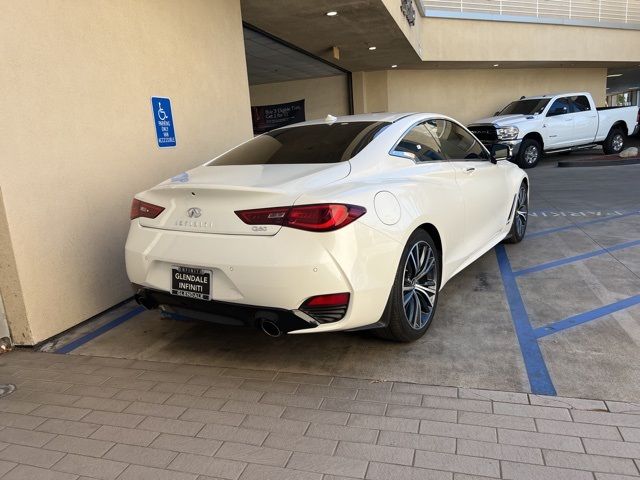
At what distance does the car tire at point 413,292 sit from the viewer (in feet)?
10.7

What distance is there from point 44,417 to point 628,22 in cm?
2223

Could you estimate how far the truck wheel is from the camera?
15664mm

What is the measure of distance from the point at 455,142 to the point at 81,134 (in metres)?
3.23

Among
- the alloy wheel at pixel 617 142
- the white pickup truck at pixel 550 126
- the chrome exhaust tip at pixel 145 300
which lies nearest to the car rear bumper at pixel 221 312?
the chrome exhaust tip at pixel 145 300

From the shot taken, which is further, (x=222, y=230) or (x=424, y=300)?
(x=424, y=300)

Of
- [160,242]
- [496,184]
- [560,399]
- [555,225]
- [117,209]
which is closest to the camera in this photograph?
[560,399]

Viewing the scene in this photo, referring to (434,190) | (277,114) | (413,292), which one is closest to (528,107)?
(277,114)

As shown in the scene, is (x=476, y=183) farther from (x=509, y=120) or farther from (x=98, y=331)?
(x=509, y=120)


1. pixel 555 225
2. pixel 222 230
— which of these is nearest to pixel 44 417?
pixel 222 230

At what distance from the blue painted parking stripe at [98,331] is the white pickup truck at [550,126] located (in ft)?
35.5

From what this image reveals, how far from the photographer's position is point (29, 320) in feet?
12.7

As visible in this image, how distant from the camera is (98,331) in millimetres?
4211

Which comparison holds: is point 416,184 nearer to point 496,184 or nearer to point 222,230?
point 222,230

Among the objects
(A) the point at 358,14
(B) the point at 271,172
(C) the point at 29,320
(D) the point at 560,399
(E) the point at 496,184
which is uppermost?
(A) the point at 358,14
